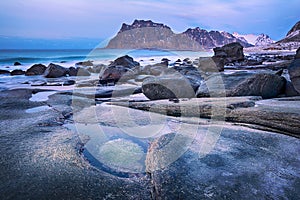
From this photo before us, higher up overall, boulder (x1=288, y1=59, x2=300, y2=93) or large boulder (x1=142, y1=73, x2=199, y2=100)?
boulder (x1=288, y1=59, x2=300, y2=93)

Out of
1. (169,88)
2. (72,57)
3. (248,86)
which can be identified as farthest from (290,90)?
(72,57)

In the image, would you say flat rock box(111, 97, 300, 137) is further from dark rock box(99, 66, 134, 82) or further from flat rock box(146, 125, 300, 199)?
dark rock box(99, 66, 134, 82)

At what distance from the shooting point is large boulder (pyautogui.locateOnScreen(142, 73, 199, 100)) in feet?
17.1

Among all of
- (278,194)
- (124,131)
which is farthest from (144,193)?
(124,131)

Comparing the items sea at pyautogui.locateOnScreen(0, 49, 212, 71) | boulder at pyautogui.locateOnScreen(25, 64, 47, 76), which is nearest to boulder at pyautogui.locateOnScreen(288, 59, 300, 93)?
sea at pyautogui.locateOnScreen(0, 49, 212, 71)

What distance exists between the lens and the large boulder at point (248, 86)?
470cm

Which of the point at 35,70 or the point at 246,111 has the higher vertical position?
the point at 246,111

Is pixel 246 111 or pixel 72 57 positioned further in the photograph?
pixel 72 57

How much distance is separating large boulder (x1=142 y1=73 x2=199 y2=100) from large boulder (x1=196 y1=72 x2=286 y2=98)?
1.20 ft

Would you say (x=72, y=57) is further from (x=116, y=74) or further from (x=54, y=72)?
(x=116, y=74)

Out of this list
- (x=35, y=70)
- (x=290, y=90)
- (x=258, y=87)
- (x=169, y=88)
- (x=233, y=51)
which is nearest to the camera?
(x=258, y=87)

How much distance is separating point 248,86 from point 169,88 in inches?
66.7

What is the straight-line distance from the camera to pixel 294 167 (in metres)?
2.06

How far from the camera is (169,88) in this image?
17.1 ft
